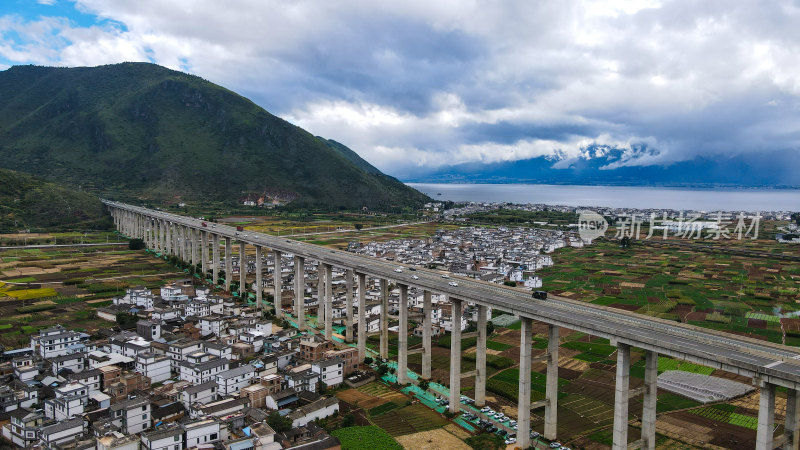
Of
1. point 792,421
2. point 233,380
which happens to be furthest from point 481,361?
point 233,380

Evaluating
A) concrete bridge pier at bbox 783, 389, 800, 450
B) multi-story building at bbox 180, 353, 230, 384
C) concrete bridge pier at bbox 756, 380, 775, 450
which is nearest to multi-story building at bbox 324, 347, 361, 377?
multi-story building at bbox 180, 353, 230, 384

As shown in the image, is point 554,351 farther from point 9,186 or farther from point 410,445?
point 9,186

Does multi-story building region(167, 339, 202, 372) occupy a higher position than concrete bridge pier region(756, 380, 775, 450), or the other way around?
concrete bridge pier region(756, 380, 775, 450)

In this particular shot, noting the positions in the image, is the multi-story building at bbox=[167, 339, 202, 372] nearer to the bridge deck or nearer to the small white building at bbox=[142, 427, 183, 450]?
the small white building at bbox=[142, 427, 183, 450]

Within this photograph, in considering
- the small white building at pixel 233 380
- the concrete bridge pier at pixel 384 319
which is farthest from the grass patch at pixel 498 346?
the small white building at pixel 233 380

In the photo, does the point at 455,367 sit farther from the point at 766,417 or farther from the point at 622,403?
the point at 766,417

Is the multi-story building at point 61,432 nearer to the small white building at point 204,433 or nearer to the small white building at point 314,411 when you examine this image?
the small white building at point 204,433
